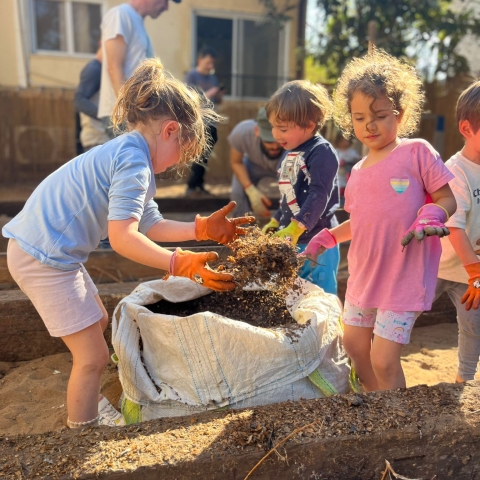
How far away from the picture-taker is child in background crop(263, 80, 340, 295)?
2666mm

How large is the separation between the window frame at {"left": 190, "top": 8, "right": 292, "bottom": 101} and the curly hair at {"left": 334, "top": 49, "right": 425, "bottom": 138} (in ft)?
30.6

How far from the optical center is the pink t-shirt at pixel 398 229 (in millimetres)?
Result: 2037

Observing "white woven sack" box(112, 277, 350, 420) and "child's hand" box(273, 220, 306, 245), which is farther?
"child's hand" box(273, 220, 306, 245)

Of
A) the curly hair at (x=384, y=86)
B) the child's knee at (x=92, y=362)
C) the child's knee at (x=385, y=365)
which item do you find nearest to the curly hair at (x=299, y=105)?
the curly hair at (x=384, y=86)

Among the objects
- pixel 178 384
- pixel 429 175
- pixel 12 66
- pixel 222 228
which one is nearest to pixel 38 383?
pixel 178 384

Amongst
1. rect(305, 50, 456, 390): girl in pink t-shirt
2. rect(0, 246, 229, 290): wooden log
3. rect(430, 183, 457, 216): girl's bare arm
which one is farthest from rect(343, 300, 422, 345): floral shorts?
rect(0, 246, 229, 290): wooden log

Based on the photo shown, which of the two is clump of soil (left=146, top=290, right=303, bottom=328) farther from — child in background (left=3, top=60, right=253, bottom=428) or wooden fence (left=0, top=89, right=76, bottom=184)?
wooden fence (left=0, top=89, right=76, bottom=184)

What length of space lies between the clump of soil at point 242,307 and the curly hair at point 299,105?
3.10 feet

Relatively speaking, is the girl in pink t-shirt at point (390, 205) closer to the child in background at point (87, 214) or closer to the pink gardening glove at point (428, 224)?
the pink gardening glove at point (428, 224)

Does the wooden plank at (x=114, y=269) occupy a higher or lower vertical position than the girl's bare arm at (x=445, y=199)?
lower

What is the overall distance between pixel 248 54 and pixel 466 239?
10821 millimetres

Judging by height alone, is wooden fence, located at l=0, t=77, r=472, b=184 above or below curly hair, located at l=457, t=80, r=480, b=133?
below

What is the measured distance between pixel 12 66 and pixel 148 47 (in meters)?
7.24

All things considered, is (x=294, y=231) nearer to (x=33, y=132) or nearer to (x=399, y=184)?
(x=399, y=184)
